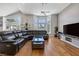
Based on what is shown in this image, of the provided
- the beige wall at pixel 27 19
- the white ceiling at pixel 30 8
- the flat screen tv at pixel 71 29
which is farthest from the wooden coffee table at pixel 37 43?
the white ceiling at pixel 30 8

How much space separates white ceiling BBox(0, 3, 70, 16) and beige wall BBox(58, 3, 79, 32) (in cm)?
25

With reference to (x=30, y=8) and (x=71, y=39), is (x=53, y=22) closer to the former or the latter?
(x=30, y=8)

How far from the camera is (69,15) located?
4.58m

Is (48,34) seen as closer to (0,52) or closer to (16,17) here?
(16,17)

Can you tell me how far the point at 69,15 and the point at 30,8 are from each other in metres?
1.60

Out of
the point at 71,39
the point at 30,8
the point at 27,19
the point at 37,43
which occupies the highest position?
the point at 30,8

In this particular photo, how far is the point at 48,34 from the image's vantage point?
4.18 m

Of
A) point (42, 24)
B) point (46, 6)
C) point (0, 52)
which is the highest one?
point (46, 6)

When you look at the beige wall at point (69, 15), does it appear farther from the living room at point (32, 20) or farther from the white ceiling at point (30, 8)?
the white ceiling at point (30, 8)

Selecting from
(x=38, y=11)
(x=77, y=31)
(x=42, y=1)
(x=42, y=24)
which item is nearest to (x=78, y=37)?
(x=77, y=31)

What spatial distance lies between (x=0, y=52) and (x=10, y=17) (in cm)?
115

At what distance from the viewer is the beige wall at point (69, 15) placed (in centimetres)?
416

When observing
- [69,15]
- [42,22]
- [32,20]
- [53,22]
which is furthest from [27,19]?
[69,15]

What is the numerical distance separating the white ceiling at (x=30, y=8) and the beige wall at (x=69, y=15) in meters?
0.25
